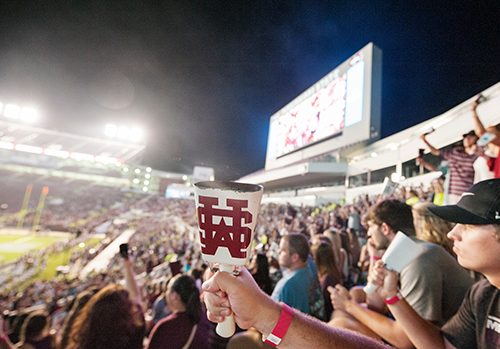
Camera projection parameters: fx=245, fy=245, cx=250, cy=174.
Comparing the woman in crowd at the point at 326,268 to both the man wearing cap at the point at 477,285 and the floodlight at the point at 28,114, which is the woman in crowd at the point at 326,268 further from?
the floodlight at the point at 28,114

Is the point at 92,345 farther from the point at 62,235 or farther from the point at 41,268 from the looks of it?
the point at 62,235

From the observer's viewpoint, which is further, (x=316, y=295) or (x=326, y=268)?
(x=326, y=268)

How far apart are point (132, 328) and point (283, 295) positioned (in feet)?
4.18

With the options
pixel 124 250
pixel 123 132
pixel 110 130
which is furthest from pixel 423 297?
pixel 110 130

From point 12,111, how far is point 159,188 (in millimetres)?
15966

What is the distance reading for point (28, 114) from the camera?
25.0 metres

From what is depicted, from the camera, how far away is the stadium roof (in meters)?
27.6

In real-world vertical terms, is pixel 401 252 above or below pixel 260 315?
above

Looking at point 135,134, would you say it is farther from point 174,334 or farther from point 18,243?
point 174,334

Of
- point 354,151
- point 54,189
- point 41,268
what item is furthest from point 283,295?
point 54,189

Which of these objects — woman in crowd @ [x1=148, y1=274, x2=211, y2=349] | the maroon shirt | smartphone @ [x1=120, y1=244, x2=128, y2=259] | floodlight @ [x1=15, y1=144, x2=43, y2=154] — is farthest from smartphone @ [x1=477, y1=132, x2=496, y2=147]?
floodlight @ [x1=15, y1=144, x2=43, y2=154]

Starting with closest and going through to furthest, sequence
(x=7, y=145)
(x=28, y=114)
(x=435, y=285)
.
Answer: (x=435, y=285) < (x=28, y=114) < (x=7, y=145)

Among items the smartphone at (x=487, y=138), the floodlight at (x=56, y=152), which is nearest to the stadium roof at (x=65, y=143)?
the floodlight at (x=56, y=152)

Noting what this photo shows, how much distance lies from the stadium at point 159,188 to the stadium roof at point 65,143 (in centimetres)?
12
